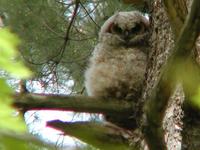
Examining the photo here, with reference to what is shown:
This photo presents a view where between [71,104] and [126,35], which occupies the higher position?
[71,104]

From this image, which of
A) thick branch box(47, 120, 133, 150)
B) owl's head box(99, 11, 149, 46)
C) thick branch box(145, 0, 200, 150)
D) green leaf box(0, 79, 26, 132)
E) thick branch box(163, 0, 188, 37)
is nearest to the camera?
green leaf box(0, 79, 26, 132)

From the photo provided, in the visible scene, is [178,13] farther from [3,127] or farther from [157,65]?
[3,127]

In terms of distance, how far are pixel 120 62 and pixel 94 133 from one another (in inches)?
31.3

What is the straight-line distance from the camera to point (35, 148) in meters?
0.52

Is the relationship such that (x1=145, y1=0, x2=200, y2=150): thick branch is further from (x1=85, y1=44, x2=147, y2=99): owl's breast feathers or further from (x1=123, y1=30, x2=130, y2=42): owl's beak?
(x1=123, y1=30, x2=130, y2=42): owl's beak

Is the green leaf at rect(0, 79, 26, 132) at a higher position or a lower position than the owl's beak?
higher

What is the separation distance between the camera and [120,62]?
260 cm

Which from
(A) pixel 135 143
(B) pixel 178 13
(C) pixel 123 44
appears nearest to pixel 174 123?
(A) pixel 135 143

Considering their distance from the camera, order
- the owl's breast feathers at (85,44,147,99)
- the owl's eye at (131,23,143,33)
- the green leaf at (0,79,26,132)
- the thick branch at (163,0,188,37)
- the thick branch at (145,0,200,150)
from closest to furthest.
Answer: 1. the green leaf at (0,79,26,132)
2. the thick branch at (145,0,200,150)
3. the thick branch at (163,0,188,37)
4. the owl's breast feathers at (85,44,147,99)
5. the owl's eye at (131,23,143,33)

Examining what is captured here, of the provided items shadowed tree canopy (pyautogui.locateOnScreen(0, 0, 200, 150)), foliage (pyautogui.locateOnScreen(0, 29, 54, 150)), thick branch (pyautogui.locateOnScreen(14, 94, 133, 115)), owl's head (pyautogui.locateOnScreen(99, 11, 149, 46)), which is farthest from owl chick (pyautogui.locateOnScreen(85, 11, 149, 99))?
foliage (pyautogui.locateOnScreen(0, 29, 54, 150))

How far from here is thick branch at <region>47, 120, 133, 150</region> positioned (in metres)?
1.82

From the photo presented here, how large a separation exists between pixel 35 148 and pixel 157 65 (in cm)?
154

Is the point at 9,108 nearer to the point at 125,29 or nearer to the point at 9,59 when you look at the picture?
the point at 9,59

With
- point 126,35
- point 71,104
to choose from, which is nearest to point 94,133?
point 71,104
